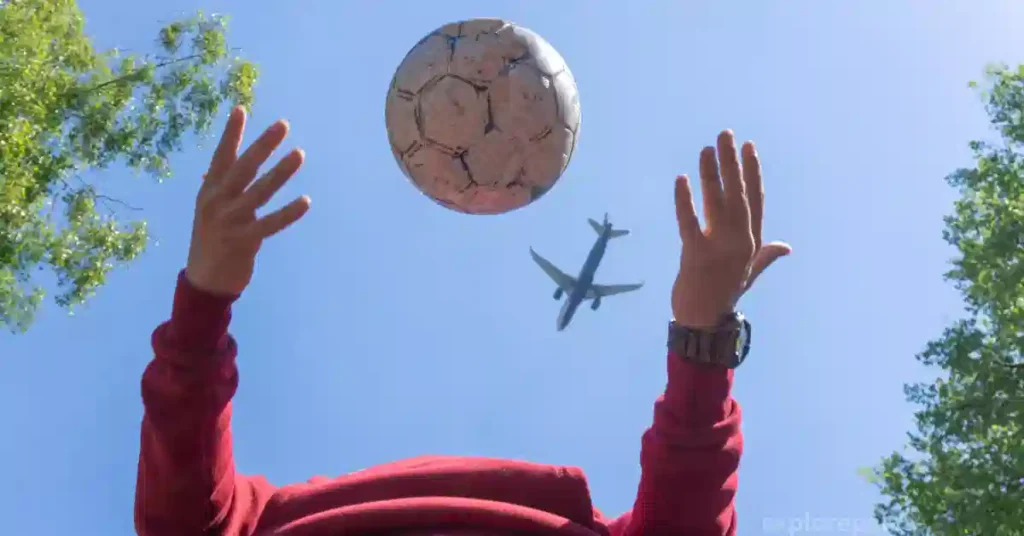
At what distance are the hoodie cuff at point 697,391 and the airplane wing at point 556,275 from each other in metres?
27.0

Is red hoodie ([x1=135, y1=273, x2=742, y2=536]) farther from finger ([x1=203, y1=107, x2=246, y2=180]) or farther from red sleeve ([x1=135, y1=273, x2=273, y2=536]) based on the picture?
finger ([x1=203, y1=107, x2=246, y2=180])

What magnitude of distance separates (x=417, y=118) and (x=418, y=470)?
1.78m

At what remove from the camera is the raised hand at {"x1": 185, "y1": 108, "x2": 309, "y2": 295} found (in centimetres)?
314

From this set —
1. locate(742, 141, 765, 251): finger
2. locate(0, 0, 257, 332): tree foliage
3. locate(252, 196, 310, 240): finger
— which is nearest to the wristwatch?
locate(742, 141, 765, 251): finger

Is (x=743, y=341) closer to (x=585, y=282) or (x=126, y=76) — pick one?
(x=126, y=76)

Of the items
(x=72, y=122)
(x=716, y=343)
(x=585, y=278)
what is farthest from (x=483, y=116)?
(x=585, y=278)

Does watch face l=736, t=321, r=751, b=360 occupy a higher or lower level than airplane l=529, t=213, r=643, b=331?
lower

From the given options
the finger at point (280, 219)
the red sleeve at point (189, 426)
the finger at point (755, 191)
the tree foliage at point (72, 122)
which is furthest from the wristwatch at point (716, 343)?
the tree foliage at point (72, 122)

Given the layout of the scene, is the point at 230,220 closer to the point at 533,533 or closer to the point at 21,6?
the point at 533,533

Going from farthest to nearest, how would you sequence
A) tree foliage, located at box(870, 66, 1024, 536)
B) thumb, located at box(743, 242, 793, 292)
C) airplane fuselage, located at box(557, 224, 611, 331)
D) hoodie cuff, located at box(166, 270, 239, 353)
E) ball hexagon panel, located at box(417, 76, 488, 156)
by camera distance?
airplane fuselage, located at box(557, 224, 611, 331)
tree foliage, located at box(870, 66, 1024, 536)
ball hexagon panel, located at box(417, 76, 488, 156)
thumb, located at box(743, 242, 793, 292)
hoodie cuff, located at box(166, 270, 239, 353)

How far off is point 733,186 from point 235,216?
5.59 ft

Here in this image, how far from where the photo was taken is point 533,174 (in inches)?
Answer: 173

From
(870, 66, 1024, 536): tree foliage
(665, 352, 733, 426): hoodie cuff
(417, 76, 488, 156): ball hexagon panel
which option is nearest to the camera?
(665, 352, 733, 426): hoodie cuff

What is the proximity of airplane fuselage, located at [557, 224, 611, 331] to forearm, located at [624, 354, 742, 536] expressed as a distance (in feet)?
88.9
